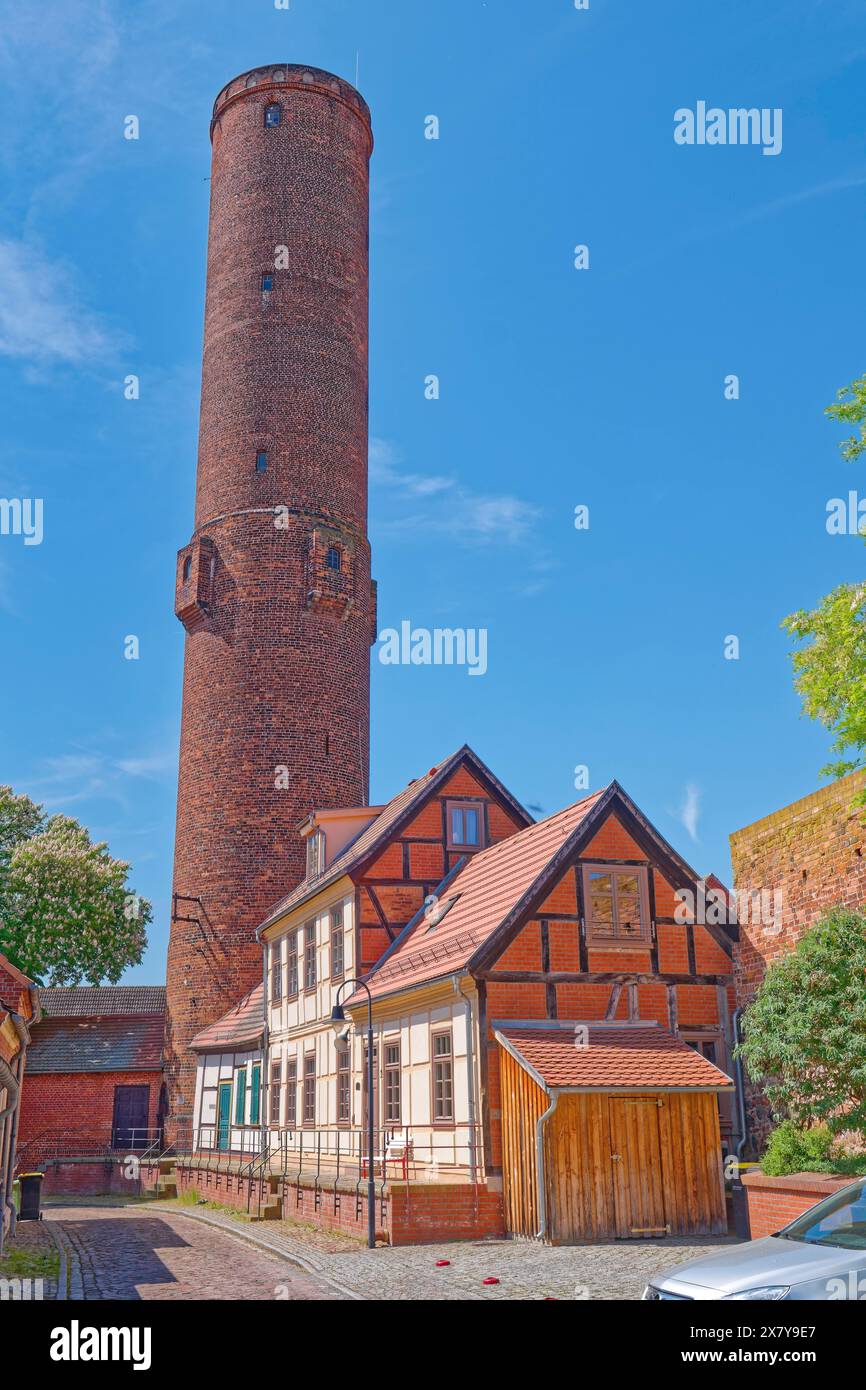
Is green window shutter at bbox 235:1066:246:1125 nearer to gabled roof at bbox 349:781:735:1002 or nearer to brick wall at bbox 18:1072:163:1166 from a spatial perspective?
brick wall at bbox 18:1072:163:1166

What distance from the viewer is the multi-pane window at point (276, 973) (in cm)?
3155

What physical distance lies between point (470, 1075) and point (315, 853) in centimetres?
1322

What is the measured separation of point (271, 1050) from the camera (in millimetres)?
31203

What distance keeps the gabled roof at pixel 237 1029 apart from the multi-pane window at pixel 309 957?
325 centimetres

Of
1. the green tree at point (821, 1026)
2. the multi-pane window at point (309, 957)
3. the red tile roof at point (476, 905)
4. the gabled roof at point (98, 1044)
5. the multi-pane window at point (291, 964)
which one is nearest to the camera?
the green tree at point (821, 1026)

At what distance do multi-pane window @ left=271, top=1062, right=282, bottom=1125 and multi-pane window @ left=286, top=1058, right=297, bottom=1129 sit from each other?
744mm

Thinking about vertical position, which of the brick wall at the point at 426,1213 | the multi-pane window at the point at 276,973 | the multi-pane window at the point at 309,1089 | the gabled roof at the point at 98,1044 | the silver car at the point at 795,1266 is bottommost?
the brick wall at the point at 426,1213

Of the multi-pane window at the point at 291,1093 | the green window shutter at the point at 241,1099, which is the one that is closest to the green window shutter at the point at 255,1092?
the green window shutter at the point at 241,1099

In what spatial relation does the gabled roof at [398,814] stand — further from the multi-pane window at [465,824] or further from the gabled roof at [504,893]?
the gabled roof at [504,893]

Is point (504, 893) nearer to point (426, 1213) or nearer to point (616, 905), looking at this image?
point (616, 905)

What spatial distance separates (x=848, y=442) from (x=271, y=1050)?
20.1 meters
